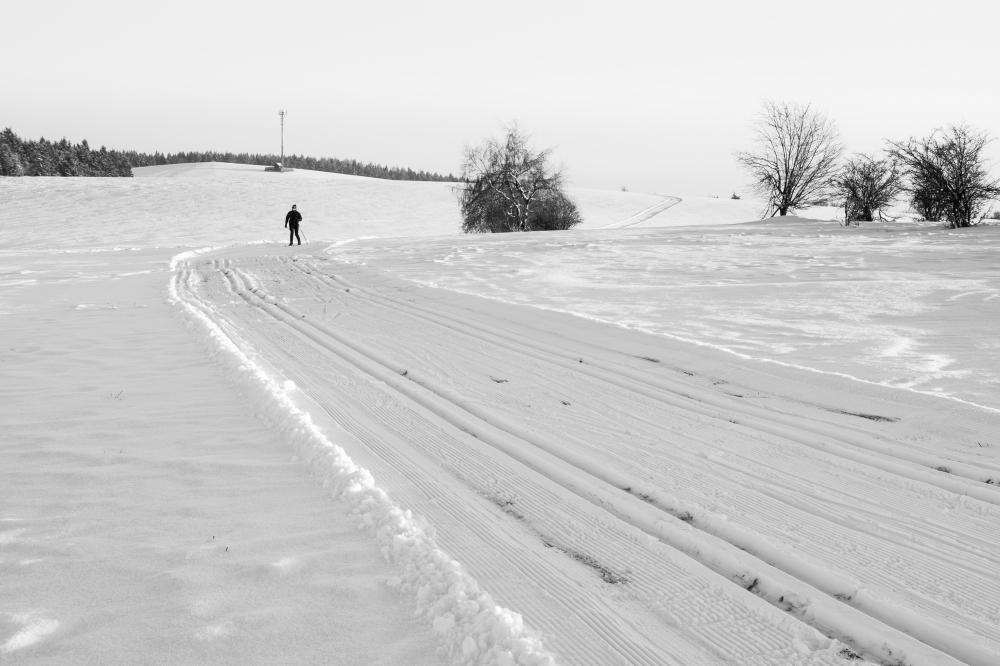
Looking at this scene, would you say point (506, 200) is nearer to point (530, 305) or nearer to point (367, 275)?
point (367, 275)

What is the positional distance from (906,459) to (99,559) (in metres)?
4.59

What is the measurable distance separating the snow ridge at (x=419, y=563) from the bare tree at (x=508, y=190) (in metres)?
41.9

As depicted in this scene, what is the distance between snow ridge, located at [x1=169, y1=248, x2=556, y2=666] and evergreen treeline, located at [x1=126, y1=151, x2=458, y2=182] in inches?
4898

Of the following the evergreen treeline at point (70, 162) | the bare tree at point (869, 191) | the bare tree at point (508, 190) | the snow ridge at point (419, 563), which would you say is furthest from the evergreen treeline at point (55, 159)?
the snow ridge at point (419, 563)

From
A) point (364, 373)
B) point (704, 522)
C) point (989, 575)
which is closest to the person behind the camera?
point (989, 575)

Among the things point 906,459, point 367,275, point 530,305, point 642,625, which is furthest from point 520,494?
point 367,275

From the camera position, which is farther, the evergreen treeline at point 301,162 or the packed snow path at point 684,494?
the evergreen treeline at point 301,162

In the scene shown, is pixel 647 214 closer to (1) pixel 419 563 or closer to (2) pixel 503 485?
(2) pixel 503 485

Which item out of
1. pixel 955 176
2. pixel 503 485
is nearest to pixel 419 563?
pixel 503 485

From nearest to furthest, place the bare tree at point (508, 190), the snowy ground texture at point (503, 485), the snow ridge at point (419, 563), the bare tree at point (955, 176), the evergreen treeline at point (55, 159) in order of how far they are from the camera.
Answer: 1. the snow ridge at point (419, 563)
2. the snowy ground texture at point (503, 485)
3. the bare tree at point (955, 176)
4. the bare tree at point (508, 190)
5. the evergreen treeline at point (55, 159)

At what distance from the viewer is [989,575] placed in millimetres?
3285

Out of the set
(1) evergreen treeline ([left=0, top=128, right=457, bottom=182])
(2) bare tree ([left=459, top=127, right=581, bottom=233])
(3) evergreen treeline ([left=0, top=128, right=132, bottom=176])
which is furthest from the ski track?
(3) evergreen treeline ([left=0, top=128, right=132, bottom=176])

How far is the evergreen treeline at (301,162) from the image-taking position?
135875mm

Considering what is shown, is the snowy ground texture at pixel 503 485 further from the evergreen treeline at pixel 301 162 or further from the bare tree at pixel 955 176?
the evergreen treeline at pixel 301 162
